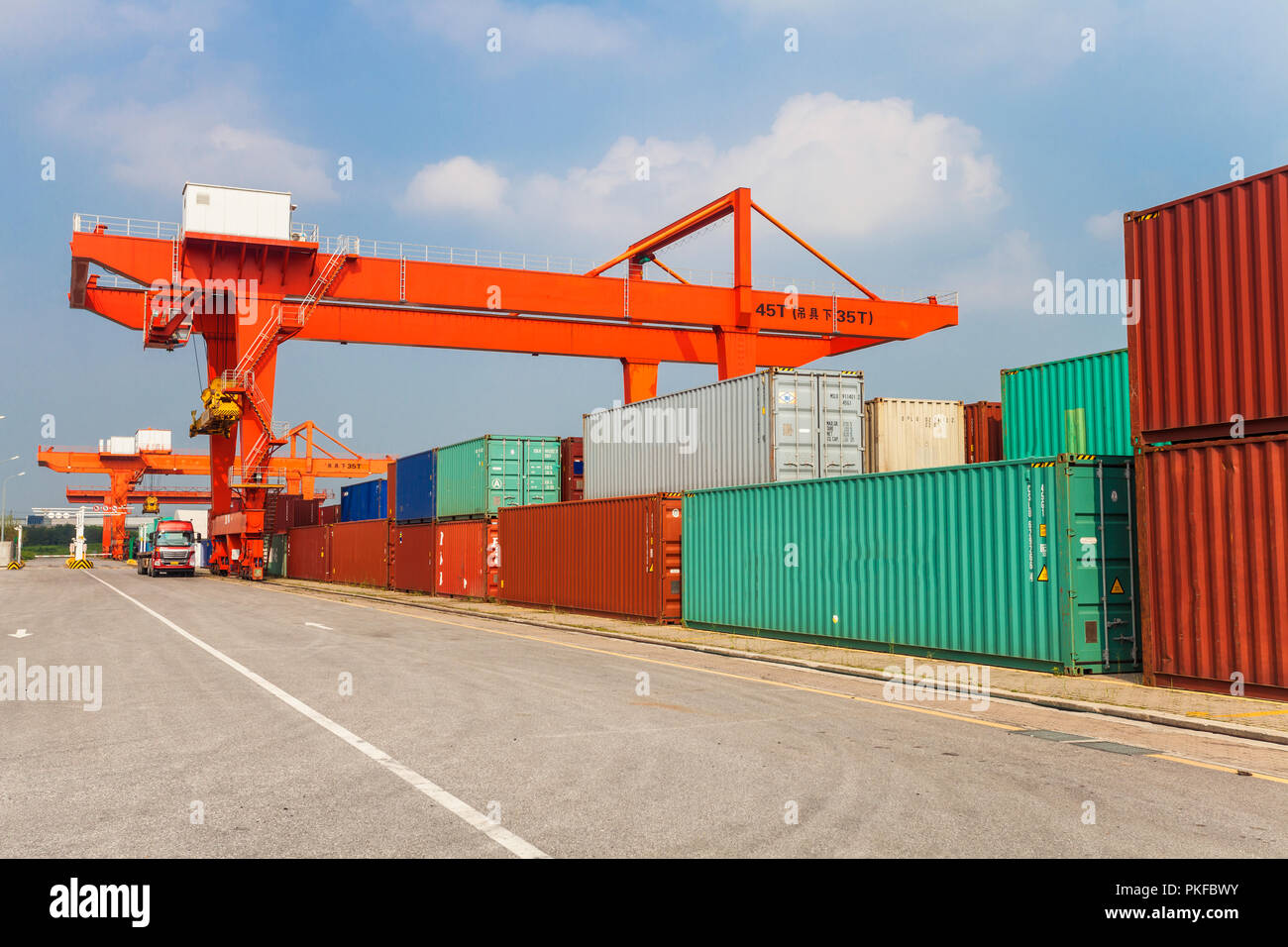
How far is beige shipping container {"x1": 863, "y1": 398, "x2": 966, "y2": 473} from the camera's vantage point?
22.0 metres

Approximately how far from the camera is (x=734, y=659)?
1642 centimetres

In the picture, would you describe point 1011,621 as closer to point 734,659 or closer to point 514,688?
point 734,659

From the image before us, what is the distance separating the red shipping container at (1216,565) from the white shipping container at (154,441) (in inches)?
3461

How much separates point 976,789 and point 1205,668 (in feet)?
22.2

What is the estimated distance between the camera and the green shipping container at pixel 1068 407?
18.5 metres

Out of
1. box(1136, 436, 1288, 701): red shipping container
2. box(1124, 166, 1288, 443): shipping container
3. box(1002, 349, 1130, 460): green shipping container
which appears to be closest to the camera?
box(1136, 436, 1288, 701): red shipping container

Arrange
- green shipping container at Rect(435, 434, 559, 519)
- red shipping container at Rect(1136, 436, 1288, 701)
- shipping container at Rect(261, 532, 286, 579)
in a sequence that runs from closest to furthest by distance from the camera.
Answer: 1. red shipping container at Rect(1136, 436, 1288, 701)
2. green shipping container at Rect(435, 434, 559, 519)
3. shipping container at Rect(261, 532, 286, 579)

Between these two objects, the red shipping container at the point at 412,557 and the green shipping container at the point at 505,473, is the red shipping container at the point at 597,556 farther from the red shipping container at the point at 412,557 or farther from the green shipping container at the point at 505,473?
the red shipping container at the point at 412,557

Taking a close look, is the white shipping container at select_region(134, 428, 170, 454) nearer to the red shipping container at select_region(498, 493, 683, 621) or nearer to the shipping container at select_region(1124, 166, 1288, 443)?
the red shipping container at select_region(498, 493, 683, 621)

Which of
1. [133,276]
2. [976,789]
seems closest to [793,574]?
[976,789]

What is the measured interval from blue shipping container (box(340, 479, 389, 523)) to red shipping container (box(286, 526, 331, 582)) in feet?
6.33

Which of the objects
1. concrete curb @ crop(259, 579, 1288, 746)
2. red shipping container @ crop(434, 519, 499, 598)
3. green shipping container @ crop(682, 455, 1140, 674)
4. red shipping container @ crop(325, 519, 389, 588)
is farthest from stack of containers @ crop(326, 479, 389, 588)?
green shipping container @ crop(682, 455, 1140, 674)

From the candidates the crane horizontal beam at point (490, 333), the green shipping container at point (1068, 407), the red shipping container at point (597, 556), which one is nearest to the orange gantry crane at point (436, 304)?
the crane horizontal beam at point (490, 333)
